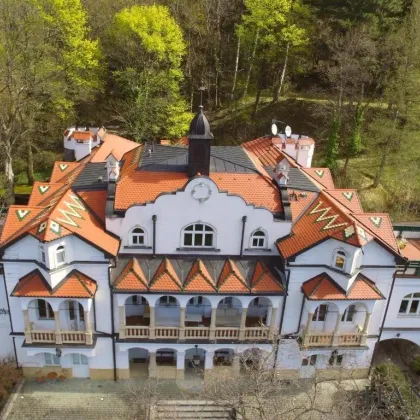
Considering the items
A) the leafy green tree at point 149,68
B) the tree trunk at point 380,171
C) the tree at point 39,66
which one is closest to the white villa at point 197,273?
the tree at point 39,66

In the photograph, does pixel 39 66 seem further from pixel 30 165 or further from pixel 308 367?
pixel 308 367

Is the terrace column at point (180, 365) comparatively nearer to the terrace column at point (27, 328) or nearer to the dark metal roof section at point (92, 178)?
the terrace column at point (27, 328)

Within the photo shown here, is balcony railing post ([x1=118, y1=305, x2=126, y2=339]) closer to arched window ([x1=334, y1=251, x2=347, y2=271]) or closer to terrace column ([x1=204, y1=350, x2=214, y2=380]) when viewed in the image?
terrace column ([x1=204, y1=350, x2=214, y2=380])

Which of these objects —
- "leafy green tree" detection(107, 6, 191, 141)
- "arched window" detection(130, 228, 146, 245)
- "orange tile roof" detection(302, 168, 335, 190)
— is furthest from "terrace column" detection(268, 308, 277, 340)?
"leafy green tree" detection(107, 6, 191, 141)

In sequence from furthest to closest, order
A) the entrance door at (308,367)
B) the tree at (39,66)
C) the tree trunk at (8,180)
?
the tree trunk at (8,180), the tree at (39,66), the entrance door at (308,367)

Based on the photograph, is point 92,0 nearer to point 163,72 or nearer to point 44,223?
point 163,72

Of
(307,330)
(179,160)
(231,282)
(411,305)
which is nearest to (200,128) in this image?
(179,160)
